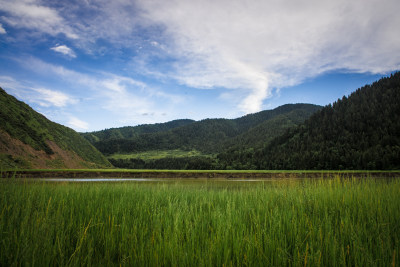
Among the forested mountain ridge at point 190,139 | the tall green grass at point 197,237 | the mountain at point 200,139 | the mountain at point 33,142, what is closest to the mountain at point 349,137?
the mountain at point 200,139

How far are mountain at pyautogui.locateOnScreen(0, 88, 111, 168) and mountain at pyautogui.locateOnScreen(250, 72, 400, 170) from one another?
56.8 meters

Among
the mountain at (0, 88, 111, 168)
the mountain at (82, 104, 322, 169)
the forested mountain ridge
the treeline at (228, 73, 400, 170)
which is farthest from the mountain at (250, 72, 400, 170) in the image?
the mountain at (0, 88, 111, 168)

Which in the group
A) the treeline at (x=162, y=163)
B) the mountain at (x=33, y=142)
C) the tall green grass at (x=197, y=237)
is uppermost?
the mountain at (x=33, y=142)

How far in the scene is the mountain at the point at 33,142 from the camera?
124ft

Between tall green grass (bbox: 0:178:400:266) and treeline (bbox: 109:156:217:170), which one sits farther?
treeline (bbox: 109:156:217:170)

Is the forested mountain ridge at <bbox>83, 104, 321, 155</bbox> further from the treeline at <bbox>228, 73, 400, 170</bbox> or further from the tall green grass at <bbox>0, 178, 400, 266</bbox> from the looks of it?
the tall green grass at <bbox>0, 178, 400, 266</bbox>

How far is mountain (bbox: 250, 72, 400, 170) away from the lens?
59.6 meters

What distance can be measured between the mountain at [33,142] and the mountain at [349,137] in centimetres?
5681

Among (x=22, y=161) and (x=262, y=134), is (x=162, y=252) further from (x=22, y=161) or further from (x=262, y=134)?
(x=262, y=134)

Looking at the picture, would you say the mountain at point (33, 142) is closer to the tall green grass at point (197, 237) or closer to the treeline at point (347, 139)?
the tall green grass at point (197, 237)

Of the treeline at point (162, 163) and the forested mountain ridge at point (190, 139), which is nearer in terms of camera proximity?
the treeline at point (162, 163)

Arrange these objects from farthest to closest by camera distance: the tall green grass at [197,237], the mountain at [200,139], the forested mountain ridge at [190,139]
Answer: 1. the forested mountain ridge at [190,139]
2. the mountain at [200,139]
3. the tall green grass at [197,237]

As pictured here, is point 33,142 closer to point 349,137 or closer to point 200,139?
point 349,137

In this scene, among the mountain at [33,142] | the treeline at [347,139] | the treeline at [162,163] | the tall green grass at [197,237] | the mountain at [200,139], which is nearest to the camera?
the tall green grass at [197,237]
